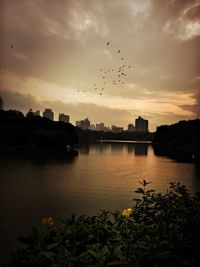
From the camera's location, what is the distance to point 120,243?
79.0 inches

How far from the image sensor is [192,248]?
6.70ft

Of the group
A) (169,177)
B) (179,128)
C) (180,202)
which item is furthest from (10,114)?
(180,202)

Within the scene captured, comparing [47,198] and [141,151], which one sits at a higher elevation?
[141,151]

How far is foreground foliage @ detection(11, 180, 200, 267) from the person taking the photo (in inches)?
69.7

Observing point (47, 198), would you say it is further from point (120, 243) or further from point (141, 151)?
point (141, 151)

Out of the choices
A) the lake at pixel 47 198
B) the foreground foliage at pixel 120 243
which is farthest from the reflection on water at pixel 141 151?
the foreground foliage at pixel 120 243

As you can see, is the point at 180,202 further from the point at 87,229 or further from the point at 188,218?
the point at 87,229

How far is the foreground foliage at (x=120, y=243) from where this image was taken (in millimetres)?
1771

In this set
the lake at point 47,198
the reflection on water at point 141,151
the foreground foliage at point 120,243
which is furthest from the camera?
the reflection on water at point 141,151

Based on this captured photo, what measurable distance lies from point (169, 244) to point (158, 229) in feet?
0.71

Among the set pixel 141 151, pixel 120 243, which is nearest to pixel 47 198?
pixel 120 243

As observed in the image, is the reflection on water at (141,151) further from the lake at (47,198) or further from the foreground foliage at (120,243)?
the foreground foliage at (120,243)

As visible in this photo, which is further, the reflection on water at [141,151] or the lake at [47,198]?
the reflection on water at [141,151]

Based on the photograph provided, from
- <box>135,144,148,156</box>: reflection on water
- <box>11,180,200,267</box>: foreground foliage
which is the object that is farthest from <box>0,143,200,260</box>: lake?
<box>135,144,148,156</box>: reflection on water
